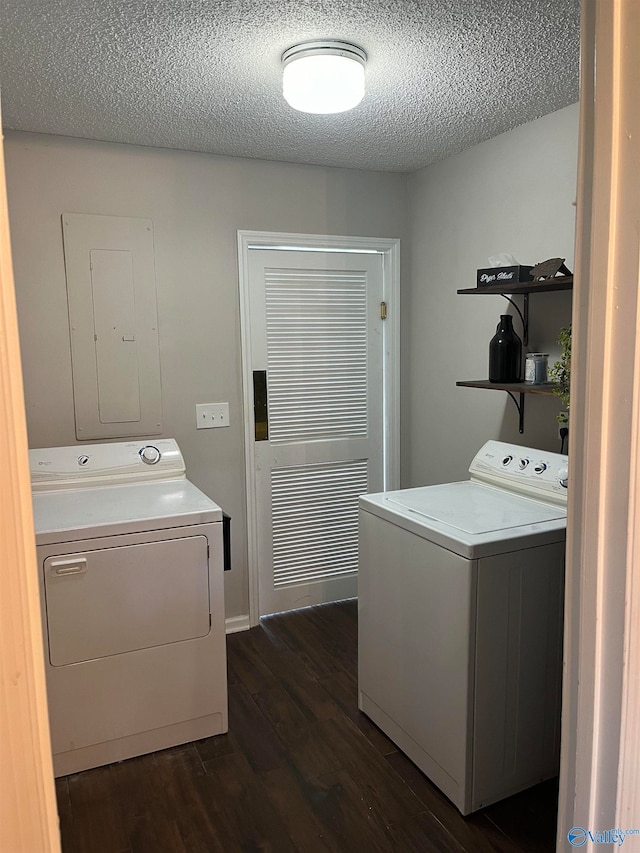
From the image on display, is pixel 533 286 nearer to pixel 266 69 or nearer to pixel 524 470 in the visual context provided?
pixel 524 470

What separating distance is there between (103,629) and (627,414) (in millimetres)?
1904

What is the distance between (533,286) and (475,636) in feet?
3.96

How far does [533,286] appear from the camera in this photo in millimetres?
2266

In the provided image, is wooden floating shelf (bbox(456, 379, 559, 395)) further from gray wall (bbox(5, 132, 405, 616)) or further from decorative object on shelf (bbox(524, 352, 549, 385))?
gray wall (bbox(5, 132, 405, 616))

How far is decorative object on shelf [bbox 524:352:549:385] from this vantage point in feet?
8.12

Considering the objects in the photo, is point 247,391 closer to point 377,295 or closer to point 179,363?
point 179,363

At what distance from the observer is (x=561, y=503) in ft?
7.36

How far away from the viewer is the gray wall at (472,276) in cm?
254

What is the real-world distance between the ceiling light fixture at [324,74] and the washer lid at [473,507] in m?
1.35

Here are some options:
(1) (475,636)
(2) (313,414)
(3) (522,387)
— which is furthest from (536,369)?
(2) (313,414)

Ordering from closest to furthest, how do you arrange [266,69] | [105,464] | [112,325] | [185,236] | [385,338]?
[266,69] < [105,464] < [112,325] < [185,236] < [385,338]

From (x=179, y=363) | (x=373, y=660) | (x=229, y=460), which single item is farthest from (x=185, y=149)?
(x=373, y=660)

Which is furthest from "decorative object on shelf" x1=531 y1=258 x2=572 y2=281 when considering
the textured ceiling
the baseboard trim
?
the baseboard trim

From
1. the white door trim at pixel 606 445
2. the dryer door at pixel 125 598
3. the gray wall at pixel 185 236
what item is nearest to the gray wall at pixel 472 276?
the gray wall at pixel 185 236
